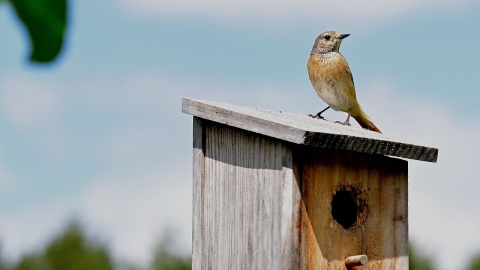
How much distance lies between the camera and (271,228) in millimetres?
3240

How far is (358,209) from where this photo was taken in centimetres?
348

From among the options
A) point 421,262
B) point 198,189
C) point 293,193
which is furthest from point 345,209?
point 421,262

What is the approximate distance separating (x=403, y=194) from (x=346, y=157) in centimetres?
46

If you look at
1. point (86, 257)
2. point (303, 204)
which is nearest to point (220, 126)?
point (303, 204)

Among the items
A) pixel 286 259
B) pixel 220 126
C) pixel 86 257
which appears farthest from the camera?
pixel 86 257

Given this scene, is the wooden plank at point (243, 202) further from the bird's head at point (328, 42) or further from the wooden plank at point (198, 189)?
the bird's head at point (328, 42)

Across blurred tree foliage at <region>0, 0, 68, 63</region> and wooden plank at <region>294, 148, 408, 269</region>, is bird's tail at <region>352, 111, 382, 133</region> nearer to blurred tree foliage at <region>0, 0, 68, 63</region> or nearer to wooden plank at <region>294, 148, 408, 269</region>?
wooden plank at <region>294, 148, 408, 269</region>

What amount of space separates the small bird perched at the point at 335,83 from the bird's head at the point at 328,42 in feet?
0.19

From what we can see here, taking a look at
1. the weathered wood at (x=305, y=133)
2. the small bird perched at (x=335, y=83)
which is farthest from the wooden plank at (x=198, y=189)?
the small bird perched at (x=335, y=83)

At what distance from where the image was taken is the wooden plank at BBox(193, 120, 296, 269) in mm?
3193

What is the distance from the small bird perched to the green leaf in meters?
5.05

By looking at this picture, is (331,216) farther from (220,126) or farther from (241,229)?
(220,126)

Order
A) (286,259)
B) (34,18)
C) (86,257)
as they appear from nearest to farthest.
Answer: (34,18)
(286,259)
(86,257)

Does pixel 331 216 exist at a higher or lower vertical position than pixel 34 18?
lower
